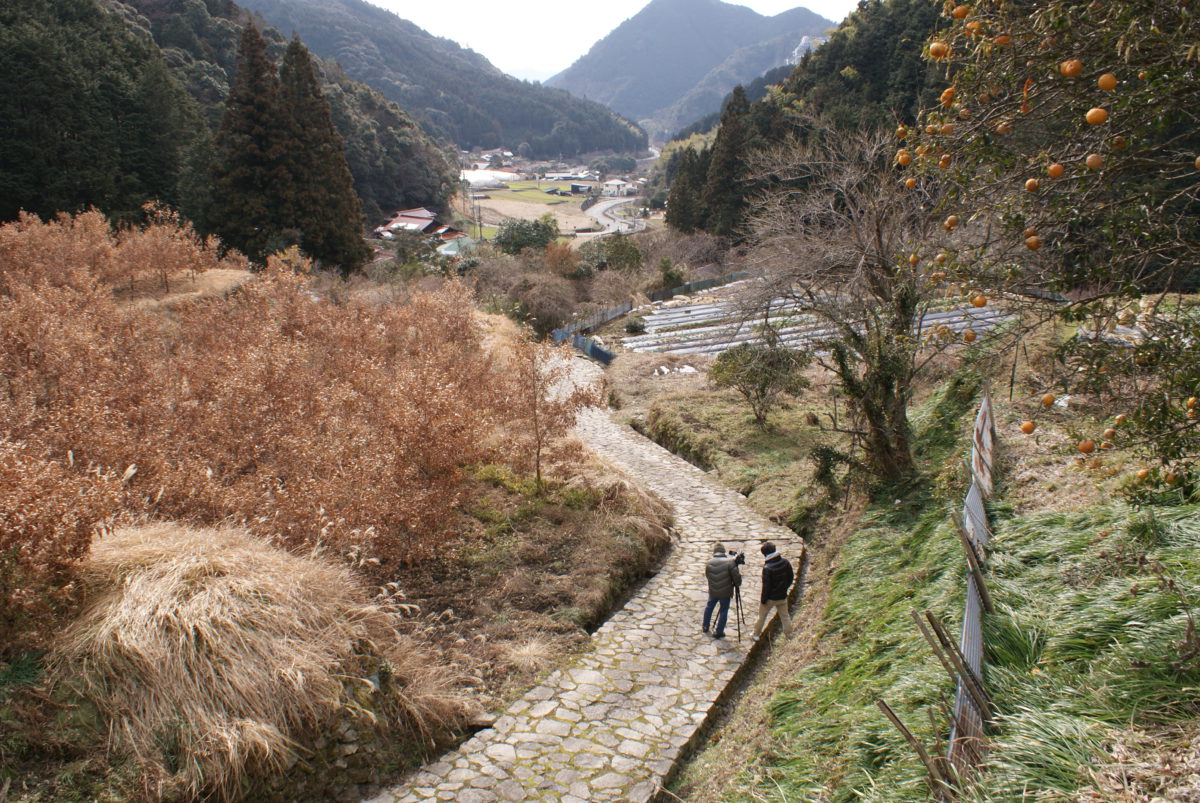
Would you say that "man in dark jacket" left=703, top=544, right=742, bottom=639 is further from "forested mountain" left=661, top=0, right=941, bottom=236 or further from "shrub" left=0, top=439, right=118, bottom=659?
"forested mountain" left=661, top=0, right=941, bottom=236

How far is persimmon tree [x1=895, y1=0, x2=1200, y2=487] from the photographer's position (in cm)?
318

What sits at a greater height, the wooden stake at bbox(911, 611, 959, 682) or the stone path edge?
Result: the wooden stake at bbox(911, 611, 959, 682)

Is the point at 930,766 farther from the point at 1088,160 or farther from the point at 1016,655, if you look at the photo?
the point at 1088,160

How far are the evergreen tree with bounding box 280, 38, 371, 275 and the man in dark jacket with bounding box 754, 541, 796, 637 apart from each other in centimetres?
2230

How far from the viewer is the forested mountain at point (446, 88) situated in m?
143

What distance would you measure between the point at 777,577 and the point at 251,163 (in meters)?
24.5

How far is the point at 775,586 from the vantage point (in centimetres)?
823

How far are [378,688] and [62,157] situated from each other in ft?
92.8

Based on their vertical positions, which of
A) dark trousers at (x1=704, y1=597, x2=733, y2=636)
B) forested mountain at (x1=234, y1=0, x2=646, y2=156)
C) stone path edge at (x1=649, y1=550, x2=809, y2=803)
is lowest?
stone path edge at (x1=649, y1=550, x2=809, y2=803)

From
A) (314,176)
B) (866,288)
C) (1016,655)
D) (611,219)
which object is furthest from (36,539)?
(611,219)

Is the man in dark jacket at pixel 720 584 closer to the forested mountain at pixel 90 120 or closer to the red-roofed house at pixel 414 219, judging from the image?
the forested mountain at pixel 90 120

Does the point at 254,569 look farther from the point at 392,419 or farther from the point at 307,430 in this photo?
the point at 392,419

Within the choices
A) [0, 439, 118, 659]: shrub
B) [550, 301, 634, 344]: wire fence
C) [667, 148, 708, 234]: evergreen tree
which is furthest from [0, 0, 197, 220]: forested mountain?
[667, 148, 708, 234]: evergreen tree

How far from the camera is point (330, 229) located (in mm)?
26469
